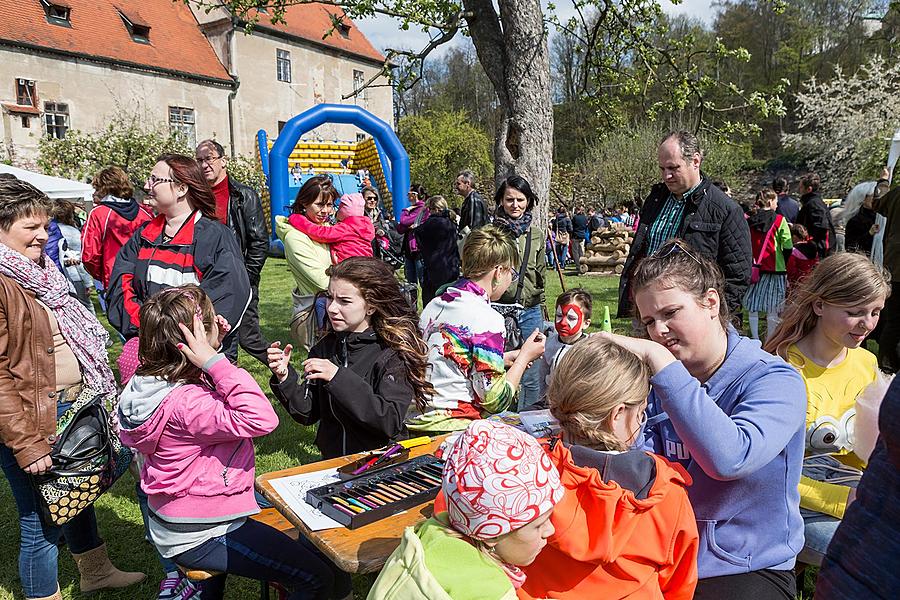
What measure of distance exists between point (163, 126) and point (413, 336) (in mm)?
28495

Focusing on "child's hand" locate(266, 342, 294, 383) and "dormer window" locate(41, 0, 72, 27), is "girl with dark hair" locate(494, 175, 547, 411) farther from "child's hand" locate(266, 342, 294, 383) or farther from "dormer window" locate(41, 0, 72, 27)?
"dormer window" locate(41, 0, 72, 27)

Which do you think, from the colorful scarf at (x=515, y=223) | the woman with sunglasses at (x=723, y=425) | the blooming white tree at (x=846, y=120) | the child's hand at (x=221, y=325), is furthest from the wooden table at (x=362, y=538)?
the blooming white tree at (x=846, y=120)

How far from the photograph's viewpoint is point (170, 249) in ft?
11.6

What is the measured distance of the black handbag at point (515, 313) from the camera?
4719 mm

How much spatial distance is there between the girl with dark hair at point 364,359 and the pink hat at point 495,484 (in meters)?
1.20

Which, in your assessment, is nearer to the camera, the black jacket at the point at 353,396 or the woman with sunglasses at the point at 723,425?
the woman with sunglasses at the point at 723,425

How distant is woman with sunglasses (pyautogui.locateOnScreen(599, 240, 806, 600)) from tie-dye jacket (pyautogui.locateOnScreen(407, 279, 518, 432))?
3.38 feet

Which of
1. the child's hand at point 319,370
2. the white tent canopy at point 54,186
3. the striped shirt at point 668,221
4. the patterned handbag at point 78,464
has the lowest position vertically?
the patterned handbag at point 78,464

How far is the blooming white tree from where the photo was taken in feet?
85.8

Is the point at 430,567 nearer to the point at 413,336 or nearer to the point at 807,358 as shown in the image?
the point at 413,336

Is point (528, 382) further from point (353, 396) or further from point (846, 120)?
point (846, 120)

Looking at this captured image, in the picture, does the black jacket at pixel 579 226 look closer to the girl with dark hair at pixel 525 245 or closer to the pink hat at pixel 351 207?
the girl with dark hair at pixel 525 245

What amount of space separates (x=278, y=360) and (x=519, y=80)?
3.91 meters

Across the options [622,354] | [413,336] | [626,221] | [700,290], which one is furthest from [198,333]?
[626,221]
